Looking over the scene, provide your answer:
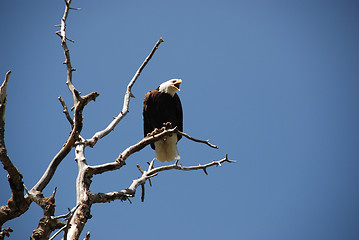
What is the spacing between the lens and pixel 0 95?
9.52 ft

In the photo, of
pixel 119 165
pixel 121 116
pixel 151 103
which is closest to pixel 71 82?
pixel 121 116

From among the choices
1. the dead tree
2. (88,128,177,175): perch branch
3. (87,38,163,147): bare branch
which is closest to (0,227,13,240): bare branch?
the dead tree

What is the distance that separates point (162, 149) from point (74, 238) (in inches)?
144

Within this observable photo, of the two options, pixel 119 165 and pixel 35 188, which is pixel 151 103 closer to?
pixel 119 165

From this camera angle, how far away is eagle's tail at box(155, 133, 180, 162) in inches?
267

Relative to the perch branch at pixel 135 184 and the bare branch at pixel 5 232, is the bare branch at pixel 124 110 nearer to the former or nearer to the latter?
the perch branch at pixel 135 184

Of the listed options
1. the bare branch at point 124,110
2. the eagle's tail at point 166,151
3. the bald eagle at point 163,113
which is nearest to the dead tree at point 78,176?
the bare branch at point 124,110

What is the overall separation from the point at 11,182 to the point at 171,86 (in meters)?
4.18

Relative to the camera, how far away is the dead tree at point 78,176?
298cm

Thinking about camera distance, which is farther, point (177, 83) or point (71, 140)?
point (177, 83)

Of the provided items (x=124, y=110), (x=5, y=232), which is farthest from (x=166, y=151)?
(x=5, y=232)

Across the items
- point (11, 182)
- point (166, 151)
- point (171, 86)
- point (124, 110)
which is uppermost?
point (171, 86)

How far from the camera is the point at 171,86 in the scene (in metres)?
6.81

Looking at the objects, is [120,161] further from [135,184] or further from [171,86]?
[171,86]
